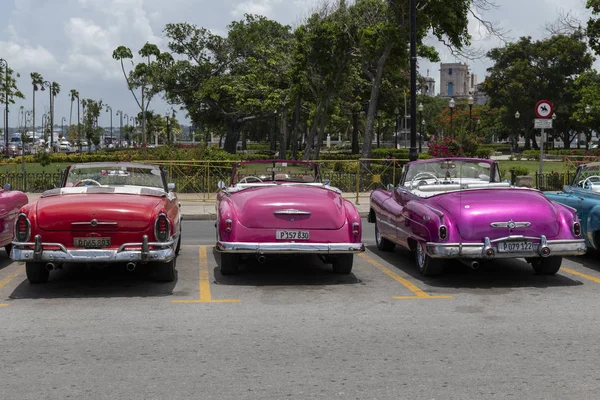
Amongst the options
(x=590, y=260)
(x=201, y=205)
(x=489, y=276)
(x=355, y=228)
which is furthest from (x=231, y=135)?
(x=355, y=228)

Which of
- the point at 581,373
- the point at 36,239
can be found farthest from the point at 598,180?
the point at 36,239

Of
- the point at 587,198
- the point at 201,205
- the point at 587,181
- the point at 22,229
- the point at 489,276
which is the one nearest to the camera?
the point at 22,229

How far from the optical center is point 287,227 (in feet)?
29.3

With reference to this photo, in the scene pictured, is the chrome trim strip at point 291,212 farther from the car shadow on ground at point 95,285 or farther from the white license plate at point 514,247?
the white license plate at point 514,247

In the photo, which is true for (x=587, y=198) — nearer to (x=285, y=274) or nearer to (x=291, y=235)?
(x=285, y=274)

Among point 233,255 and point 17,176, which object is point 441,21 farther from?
point 233,255

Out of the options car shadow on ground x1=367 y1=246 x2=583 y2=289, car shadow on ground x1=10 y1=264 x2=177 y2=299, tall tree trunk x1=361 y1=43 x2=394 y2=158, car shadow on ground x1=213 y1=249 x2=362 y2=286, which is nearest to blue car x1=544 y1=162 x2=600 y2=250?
car shadow on ground x1=367 y1=246 x2=583 y2=289

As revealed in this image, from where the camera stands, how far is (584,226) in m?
10.6

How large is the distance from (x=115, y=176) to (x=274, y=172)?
2372mm

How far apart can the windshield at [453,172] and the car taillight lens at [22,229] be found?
562 cm

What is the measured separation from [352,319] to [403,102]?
65013 millimetres

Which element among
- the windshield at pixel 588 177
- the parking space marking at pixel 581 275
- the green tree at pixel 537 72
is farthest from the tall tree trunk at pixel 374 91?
the green tree at pixel 537 72

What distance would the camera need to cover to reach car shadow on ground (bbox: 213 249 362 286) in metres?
9.22

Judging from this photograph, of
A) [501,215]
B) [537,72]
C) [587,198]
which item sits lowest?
[501,215]
